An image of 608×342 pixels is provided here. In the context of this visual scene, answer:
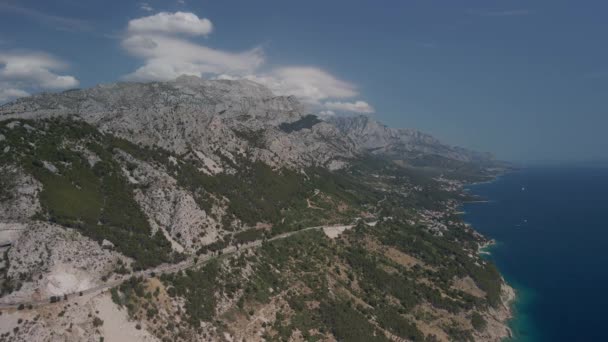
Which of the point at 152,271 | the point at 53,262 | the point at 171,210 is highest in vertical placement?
the point at 171,210

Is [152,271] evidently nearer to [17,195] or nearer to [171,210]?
[171,210]

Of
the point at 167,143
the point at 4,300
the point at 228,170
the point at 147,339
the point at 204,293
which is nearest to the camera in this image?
the point at 4,300

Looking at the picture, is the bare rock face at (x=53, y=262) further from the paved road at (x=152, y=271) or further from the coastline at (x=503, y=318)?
the coastline at (x=503, y=318)

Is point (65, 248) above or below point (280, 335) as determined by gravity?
above

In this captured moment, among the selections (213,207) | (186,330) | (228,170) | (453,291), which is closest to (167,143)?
(228,170)

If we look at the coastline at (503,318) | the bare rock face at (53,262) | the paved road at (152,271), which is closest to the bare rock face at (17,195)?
the bare rock face at (53,262)

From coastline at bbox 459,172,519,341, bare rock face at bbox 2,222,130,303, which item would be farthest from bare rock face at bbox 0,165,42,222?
coastline at bbox 459,172,519,341

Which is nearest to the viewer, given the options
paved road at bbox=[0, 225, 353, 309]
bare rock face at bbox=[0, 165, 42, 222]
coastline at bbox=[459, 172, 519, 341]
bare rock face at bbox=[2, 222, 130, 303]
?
paved road at bbox=[0, 225, 353, 309]

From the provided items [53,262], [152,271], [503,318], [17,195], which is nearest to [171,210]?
[152,271]

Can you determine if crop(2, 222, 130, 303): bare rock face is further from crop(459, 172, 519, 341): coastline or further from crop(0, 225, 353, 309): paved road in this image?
crop(459, 172, 519, 341): coastline

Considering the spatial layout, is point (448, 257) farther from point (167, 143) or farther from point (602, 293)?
point (167, 143)

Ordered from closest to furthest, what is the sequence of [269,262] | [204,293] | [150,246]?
[204,293], [150,246], [269,262]
